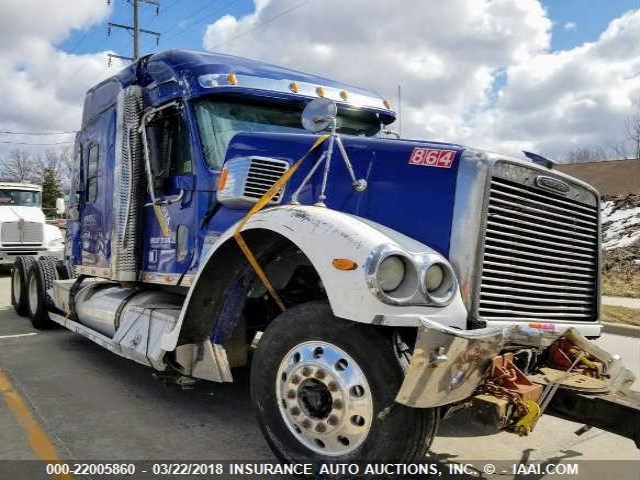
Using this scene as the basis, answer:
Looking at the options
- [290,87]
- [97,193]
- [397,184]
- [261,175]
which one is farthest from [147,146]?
[397,184]

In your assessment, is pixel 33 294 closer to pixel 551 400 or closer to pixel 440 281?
pixel 440 281

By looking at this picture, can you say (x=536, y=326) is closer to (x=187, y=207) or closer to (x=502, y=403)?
(x=502, y=403)

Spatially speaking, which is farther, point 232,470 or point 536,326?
point 232,470

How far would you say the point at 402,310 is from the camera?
279cm

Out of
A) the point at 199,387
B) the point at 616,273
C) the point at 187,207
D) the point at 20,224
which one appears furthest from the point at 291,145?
the point at 20,224

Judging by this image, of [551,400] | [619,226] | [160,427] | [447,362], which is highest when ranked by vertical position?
[619,226]

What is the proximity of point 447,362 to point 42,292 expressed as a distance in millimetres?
6700

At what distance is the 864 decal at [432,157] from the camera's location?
317cm

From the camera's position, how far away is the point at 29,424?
4258 millimetres

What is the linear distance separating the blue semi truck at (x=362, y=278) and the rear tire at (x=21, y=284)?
443cm

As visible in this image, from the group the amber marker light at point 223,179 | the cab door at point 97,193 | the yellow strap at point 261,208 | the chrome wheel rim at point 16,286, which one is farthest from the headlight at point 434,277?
the chrome wheel rim at point 16,286

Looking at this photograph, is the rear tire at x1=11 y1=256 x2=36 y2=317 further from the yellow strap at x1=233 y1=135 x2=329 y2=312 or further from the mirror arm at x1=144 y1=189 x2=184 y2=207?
the yellow strap at x1=233 y1=135 x2=329 y2=312

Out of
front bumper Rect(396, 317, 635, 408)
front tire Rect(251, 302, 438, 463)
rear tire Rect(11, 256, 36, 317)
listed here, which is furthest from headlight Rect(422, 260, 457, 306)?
rear tire Rect(11, 256, 36, 317)

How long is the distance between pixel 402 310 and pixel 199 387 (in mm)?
3038
